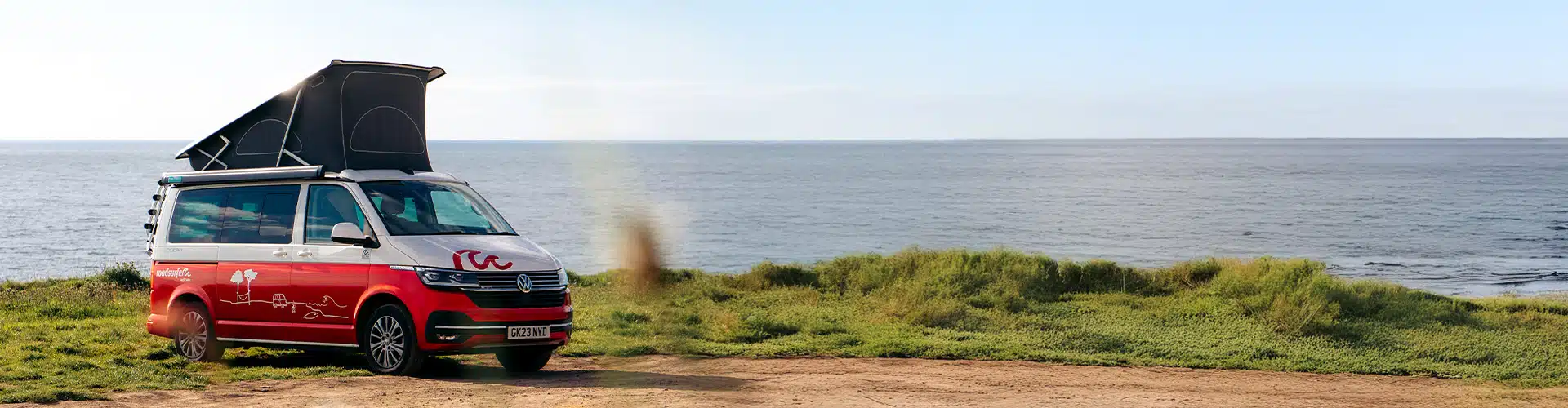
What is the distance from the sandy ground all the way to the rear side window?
149cm

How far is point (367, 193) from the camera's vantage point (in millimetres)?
11812

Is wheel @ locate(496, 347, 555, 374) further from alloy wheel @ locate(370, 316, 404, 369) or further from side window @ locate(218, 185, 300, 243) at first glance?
side window @ locate(218, 185, 300, 243)

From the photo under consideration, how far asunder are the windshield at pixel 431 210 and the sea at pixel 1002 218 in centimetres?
556

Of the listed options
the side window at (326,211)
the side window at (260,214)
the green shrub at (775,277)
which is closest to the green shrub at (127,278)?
the green shrub at (775,277)

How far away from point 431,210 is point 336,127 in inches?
47.5

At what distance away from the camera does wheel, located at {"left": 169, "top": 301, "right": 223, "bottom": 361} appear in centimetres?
1267

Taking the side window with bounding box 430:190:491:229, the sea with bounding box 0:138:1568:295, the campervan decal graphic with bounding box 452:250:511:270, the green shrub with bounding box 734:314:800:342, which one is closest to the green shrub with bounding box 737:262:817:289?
the sea with bounding box 0:138:1568:295

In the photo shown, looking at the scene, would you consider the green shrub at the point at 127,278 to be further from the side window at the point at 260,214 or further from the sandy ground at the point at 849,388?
the sandy ground at the point at 849,388

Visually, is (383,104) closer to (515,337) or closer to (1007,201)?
(515,337)

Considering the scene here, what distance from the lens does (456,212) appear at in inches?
484

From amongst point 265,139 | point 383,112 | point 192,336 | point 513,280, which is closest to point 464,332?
point 513,280

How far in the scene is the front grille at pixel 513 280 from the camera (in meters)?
11.3

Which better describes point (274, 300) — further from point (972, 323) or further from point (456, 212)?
point (972, 323)

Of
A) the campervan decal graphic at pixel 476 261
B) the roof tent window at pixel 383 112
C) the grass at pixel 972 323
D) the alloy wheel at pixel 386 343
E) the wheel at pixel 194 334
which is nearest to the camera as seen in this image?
the campervan decal graphic at pixel 476 261
